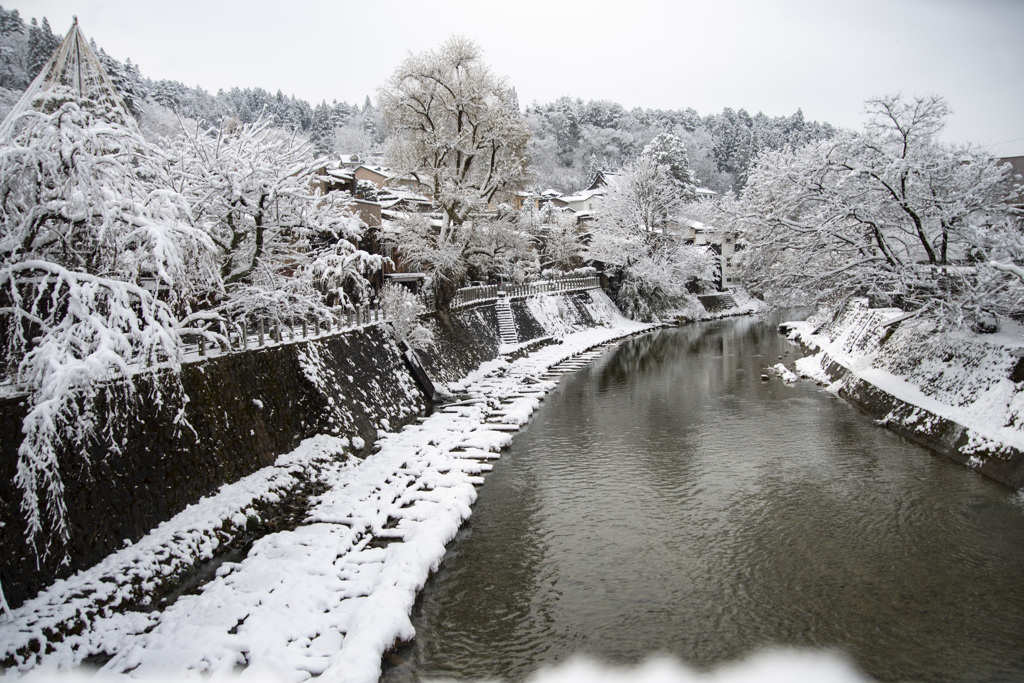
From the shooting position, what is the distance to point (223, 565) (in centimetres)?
989

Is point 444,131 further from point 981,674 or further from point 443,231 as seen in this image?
point 981,674

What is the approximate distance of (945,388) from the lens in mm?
17297

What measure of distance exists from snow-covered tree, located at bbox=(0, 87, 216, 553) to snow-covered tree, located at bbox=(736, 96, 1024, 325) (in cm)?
1965

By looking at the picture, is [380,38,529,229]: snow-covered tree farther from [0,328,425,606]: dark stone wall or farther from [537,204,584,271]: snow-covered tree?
[537,204,584,271]: snow-covered tree

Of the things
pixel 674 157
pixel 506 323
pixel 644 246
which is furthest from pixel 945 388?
pixel 674 157

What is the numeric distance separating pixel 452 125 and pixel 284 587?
23778 mm

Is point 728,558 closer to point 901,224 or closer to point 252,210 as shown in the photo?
point 252,210

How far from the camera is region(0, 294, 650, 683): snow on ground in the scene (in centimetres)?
753

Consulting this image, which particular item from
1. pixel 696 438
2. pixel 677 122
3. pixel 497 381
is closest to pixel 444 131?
pixel 497 381

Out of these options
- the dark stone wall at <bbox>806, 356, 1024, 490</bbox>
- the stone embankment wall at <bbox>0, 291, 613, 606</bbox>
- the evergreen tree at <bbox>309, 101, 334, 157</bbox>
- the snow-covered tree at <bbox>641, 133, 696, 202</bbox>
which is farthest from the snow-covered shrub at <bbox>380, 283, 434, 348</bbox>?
the evergreen tree at <bbox>309, 101, 334, 157</bbox>

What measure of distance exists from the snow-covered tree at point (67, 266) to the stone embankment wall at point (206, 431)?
36cm

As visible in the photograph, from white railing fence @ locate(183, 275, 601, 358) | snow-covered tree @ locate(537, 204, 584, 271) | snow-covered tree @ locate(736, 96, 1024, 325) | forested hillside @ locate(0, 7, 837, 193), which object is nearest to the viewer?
white railing fence @ locate(183, 275, 601, 358)

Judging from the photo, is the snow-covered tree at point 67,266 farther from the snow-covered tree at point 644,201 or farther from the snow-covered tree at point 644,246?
the snow-covered tree at point 644,201

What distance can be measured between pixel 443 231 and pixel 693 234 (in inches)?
1801
